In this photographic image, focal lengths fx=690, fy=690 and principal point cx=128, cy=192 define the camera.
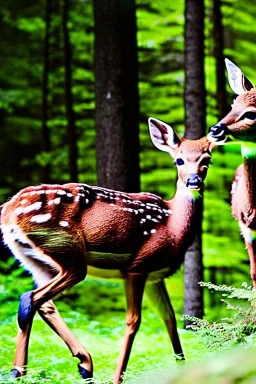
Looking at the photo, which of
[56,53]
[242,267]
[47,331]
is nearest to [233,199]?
[47,331]

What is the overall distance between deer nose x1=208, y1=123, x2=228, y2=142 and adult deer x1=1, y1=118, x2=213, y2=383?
0.21ft

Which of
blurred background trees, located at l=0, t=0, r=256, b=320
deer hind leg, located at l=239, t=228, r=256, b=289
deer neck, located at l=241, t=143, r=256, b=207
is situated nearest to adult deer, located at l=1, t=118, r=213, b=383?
deer neck, located at l=241, t=143, r=256, b=207

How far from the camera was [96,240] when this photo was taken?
469cm

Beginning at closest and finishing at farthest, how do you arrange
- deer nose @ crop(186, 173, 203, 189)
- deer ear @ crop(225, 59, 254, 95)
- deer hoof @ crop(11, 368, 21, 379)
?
deer hoof @ crop(11, 368, 21, 379) < deer nose @ crop(186, 173, 203, 189) < deer ear @ crop(225, 59, 254, 95)

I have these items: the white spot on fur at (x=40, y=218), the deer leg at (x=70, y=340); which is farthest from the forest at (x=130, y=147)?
the white spot on fur at (x=40, y=218)

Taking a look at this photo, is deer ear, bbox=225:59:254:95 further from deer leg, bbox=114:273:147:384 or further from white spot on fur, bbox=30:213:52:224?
white spot on fur, bbox=30:213:52:224

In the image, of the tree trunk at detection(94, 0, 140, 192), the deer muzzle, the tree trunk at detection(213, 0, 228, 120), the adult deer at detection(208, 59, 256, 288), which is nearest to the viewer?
the deer muzzle

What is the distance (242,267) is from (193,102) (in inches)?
202

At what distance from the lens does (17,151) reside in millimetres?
16781

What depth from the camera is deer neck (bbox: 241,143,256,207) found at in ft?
17.7

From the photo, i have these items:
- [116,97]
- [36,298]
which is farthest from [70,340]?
[116,97]

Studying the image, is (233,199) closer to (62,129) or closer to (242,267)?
(242,267)

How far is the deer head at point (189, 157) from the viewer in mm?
4875

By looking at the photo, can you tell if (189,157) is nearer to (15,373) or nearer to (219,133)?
(219,133)
